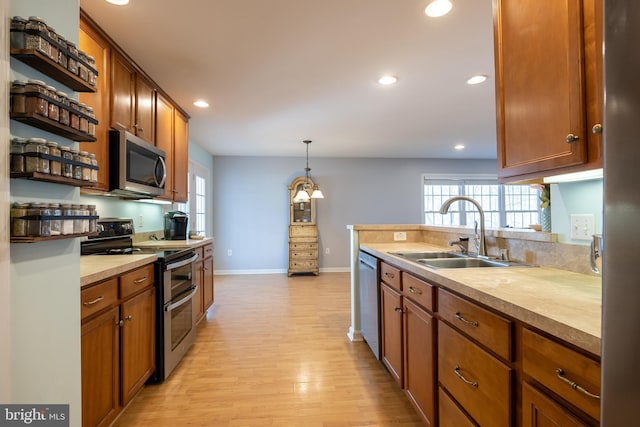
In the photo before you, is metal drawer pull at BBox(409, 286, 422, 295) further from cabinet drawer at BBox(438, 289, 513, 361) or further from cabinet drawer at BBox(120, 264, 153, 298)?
cabinet drawer at BBox(120, 264, 153, 298)

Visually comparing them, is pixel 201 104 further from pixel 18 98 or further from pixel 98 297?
pixel 18 98

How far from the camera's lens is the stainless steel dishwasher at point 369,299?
7.54ft

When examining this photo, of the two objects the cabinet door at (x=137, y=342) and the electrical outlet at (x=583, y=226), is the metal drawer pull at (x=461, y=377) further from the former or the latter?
the cabinet door at (x=137, y=342)

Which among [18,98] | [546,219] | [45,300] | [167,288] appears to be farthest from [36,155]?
[546,219]

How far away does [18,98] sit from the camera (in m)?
0.85

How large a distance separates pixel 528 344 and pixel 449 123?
366cm

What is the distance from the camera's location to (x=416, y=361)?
5.34 feet

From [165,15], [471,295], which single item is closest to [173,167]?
[165,15]

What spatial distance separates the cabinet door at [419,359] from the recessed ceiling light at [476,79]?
2034mm

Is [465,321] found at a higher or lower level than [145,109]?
lower

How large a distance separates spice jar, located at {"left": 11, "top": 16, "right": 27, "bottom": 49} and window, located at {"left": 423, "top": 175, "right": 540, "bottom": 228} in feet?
20.7

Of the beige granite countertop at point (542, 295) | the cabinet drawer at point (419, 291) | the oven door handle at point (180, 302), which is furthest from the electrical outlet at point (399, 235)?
the oven door handle at point (180, 302)

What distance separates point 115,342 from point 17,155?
1122mm

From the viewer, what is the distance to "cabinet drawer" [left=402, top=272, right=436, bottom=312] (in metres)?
1.44
